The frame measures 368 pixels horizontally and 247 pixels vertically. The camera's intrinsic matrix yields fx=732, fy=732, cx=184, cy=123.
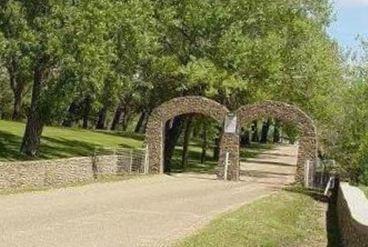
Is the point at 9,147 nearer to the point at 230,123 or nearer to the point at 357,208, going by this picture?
the point at 230,123

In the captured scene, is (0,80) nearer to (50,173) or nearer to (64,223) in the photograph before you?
(50,173)

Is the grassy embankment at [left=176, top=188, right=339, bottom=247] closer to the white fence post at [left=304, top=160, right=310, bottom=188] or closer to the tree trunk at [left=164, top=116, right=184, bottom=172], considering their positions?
the white fence post at [left=304, top=160, right=310, bottom=188]

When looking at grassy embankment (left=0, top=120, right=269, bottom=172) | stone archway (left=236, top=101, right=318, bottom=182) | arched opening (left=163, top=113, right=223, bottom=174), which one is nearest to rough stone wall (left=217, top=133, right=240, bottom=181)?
arched opening (left=163, top=113, right=223, bottom=174)

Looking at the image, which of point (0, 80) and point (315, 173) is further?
point (0, 80)

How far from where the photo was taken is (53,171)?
2639cm

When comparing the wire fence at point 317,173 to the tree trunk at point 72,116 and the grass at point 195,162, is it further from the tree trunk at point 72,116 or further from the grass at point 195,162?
the tree trunk at point 72,116

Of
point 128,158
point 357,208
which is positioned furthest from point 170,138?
point 357,208

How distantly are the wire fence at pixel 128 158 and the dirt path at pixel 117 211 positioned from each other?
5.08 feet

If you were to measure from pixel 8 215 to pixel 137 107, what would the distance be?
57053mm

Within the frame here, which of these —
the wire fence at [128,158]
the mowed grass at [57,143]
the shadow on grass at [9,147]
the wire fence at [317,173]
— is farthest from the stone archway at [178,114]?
the shadow on grass at [9,147]

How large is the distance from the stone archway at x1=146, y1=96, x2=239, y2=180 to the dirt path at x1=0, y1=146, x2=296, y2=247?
4746mm

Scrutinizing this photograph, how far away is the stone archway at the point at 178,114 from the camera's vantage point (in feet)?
123

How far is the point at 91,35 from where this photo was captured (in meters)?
29.9

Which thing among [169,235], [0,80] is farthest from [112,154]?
[0,80]
